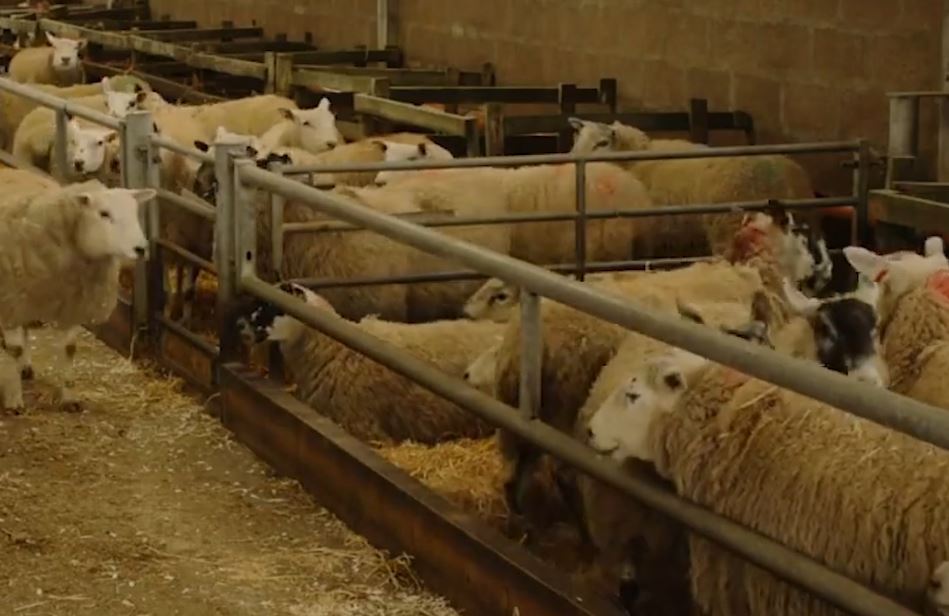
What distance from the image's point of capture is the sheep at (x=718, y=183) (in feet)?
31.8

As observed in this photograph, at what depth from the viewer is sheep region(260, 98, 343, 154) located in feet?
37.3

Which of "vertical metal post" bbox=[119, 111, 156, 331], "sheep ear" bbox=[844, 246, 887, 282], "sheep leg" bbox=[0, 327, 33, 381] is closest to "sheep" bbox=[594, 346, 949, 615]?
"sheep ear" bbox=[844, 246, 887, 282]

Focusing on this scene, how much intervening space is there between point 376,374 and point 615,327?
1.51 m

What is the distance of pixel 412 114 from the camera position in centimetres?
1119

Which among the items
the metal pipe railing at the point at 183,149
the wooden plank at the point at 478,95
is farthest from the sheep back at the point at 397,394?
the wooden plank at the point at 478,95

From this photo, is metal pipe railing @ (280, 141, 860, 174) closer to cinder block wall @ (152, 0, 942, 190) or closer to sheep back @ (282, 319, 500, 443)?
sheep back @ (282, 319, 500, 443)

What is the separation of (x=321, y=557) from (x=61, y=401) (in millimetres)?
2487

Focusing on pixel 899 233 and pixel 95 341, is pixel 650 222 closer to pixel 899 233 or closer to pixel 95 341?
pixel 899 233

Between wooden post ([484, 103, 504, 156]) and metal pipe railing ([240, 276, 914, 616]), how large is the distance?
4267mm

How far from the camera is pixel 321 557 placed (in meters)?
6.01

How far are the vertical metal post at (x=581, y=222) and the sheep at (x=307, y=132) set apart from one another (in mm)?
3105

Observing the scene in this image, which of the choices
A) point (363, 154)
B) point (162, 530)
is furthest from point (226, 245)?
point (363, 154)

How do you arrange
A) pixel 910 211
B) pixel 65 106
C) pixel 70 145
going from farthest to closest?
pixel 70 145 → pixel 65 106 → pixel 910 211

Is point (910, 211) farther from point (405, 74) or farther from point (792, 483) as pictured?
point (405, 74)
